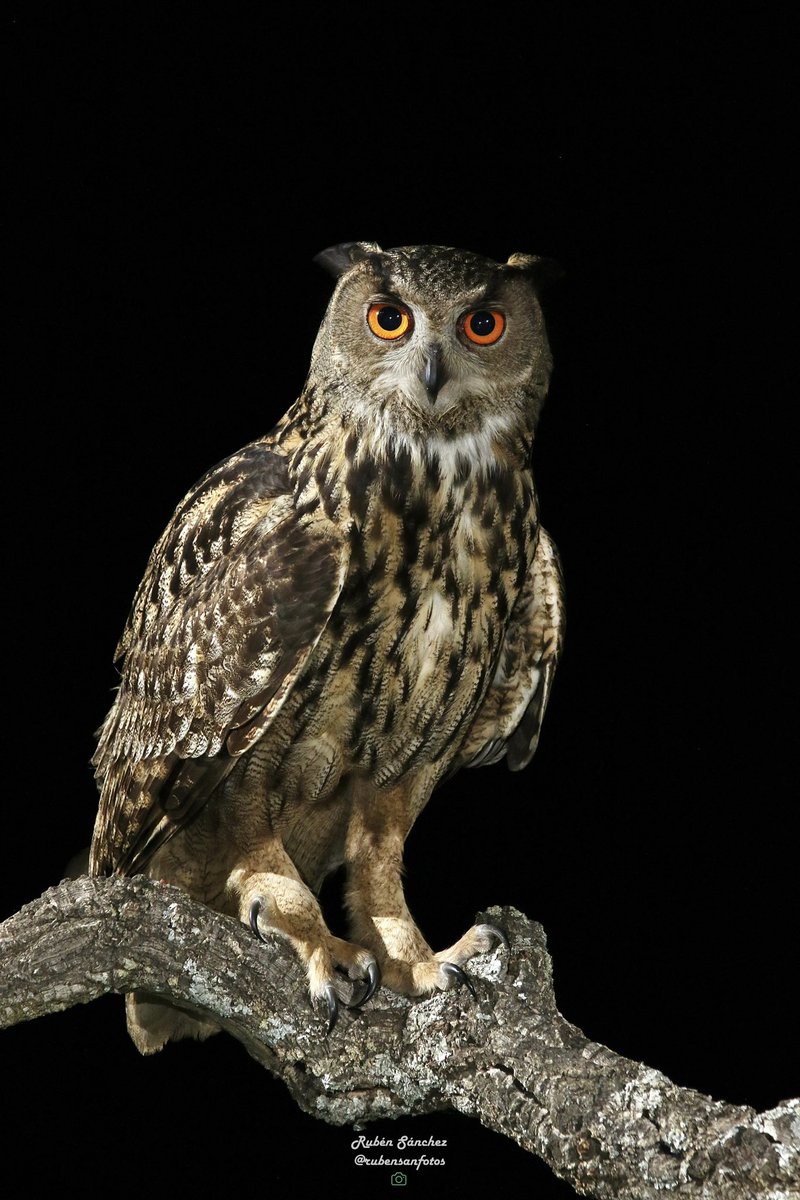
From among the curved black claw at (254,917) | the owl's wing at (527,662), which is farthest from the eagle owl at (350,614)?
the owl's wing at (527,662)

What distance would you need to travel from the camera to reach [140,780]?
283cm

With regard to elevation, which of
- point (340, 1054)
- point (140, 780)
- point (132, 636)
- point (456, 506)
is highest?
point (456, 506)

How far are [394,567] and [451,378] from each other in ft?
1.17

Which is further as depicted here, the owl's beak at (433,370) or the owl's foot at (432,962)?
the owl's foot at (432,962)

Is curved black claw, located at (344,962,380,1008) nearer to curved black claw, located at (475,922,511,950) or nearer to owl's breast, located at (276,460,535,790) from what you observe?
curved black claw, located at (475,922,511,950)

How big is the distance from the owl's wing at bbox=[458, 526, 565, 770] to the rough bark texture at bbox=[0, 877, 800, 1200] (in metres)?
0.40

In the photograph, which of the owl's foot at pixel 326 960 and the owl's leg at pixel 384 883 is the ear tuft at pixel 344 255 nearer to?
the owl's leg at pixel 384 883

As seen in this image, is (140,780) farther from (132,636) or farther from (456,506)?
(456,506)

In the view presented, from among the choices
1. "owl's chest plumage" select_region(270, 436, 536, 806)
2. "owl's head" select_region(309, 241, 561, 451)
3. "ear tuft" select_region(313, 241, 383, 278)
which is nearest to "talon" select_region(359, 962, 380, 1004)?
"owl's chest plumage" select_region(270, 436, 536, 806)

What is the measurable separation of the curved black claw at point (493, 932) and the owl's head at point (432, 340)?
95cm

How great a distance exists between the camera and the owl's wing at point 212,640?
105 inches

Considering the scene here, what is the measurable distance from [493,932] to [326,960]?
33cm

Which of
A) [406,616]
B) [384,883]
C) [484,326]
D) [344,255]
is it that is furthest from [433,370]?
[384,883]

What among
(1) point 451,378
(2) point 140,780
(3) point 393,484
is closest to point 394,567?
(3) point 393,484
